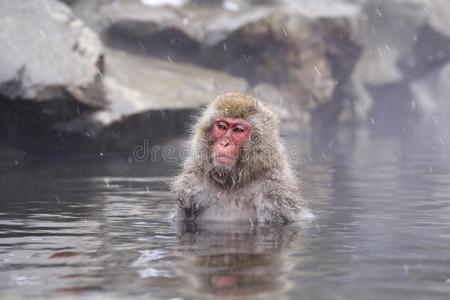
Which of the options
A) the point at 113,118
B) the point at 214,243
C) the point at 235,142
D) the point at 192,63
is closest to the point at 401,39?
the point at 192,63

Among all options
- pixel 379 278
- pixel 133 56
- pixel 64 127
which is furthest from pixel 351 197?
pixel 133 56

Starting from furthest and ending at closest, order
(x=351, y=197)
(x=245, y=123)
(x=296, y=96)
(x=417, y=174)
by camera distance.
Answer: (x=296, y=96), (x=417, y=174), (x=351, y=197), (x=245, y=123)

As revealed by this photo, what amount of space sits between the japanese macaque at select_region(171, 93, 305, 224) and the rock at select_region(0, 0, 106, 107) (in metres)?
5.15

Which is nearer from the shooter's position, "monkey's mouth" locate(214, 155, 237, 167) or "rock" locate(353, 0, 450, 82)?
"monkey's mouth" locate(214, 155, 237, 167)

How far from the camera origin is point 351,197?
7328 millimetres

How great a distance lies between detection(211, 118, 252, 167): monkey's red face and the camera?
5152 mm

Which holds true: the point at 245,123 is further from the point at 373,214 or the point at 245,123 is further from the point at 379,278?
the point at 379,278

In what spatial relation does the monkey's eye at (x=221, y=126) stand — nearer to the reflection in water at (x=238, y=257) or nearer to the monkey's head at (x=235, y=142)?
the monkey's head at (x=235, y=142)

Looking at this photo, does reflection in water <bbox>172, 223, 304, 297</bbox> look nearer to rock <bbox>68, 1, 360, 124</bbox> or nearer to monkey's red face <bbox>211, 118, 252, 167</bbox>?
monkey's red face <bbox>211, 118, 252, 167</bbox>

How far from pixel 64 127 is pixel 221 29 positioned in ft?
22.4

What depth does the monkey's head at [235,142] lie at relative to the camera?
17.1ft

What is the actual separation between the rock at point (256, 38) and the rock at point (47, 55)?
16.6 ft

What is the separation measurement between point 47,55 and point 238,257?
23.1 ft

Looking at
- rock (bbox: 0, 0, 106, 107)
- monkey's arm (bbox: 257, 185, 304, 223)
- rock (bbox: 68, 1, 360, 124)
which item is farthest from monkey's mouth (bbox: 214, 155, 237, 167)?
rock (bbox: 68, 1, 360, 124)
